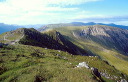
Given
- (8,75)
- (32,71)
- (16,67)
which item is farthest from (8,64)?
(32,71)

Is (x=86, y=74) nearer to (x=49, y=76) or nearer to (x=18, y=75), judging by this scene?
(x=49, y=76)

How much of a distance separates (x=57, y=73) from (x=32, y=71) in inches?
241

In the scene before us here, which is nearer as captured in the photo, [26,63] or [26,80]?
[26,80]

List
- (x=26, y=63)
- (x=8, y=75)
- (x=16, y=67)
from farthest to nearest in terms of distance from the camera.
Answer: (x=26, y=63), (x=16, y=67), (x=8, y=75)

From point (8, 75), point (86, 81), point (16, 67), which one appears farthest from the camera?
point (16, 67)

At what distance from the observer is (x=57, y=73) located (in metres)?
30.2

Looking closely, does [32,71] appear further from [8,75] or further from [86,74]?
[86,74]

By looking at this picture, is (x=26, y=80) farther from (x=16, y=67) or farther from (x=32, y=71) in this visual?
(x=16, y=67)

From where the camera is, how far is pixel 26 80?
88.0 ft

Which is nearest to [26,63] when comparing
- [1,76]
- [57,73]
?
[1,76]

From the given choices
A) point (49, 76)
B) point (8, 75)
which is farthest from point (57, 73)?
point (8, 75)

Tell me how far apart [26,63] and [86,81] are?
18.6 meters

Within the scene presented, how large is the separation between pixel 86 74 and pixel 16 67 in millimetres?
18450

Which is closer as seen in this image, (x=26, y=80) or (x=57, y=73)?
(x=26, y=80)
